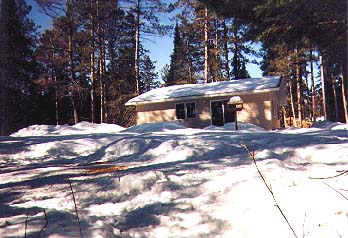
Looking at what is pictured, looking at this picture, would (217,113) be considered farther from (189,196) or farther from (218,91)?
(189,196)

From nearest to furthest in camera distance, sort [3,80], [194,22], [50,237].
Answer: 1. [50,237]
2. [3,80]
3. [194,22]

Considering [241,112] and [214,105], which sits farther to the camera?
[214,105]

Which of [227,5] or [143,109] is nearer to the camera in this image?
[227,5]

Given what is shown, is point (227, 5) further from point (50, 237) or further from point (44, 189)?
point (50, 237)

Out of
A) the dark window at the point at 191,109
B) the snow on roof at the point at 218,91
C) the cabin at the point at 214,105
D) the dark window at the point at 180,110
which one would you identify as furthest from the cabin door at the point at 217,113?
the dark window at the point at 180,110

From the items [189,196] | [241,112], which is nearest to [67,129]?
[241,112]

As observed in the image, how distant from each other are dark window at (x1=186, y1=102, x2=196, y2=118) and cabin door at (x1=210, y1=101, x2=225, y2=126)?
1162 mm

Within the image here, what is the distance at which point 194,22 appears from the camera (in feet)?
84.0

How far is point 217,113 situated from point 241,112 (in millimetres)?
1491

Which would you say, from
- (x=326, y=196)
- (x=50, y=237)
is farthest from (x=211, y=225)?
(x=50, y=237)

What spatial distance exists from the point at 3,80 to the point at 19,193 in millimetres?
5980

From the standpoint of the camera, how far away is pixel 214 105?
17.0 metres

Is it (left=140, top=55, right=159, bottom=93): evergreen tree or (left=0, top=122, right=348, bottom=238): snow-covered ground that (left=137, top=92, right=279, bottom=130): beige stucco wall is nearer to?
(left=140, top=55, right=159, bottom=93): evergreen tree

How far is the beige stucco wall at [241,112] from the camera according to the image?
15.7 m
